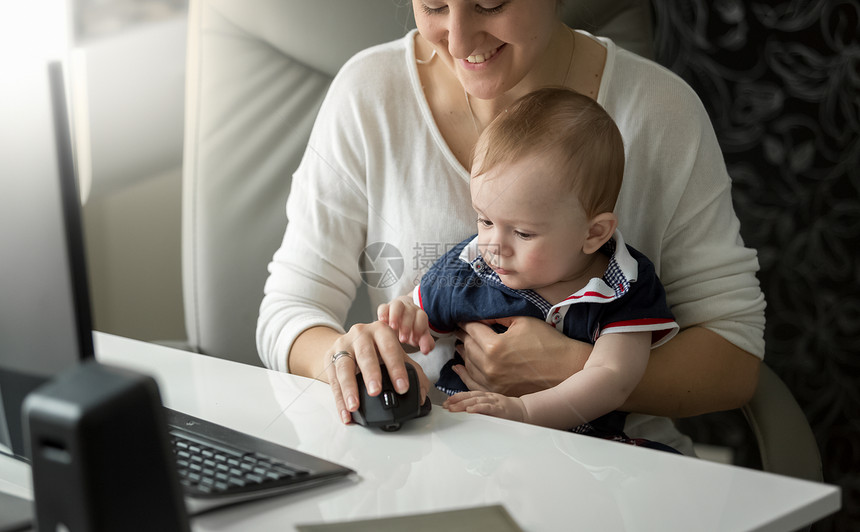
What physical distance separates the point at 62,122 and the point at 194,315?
0.50m

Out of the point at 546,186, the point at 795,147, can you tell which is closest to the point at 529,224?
the point at 546,186

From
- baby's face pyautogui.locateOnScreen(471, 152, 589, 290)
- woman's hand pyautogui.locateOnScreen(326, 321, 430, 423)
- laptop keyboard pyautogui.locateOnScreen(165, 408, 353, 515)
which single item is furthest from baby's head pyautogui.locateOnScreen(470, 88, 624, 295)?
laptop keyboard pyautogui.locateOnScreen(165, 408, 353, 515)

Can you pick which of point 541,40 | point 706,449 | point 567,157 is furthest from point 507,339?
point 706,449

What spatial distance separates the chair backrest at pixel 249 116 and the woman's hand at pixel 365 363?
0.72ft

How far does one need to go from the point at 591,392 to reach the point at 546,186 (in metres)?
0.19

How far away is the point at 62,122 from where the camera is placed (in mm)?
374

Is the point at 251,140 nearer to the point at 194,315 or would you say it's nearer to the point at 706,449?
the point at 194,315

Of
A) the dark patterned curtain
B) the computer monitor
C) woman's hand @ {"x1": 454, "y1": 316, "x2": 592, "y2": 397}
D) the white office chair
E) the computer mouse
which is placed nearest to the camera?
the computer monitor

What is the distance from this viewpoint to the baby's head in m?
0.61

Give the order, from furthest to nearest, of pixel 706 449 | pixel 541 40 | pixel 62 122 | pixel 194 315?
1. pixel 706 449
2. pixel 194 315
3. pixel 541 40
4. pixel 62 122

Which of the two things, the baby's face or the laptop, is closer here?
Result: the laptop

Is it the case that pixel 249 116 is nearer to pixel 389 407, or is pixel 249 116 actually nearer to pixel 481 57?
pixel 481 57

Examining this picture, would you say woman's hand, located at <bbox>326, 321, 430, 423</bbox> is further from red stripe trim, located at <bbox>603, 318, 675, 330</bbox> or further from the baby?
red stripe trim, located at <bbox>603, 318, 675, 330</bbox>

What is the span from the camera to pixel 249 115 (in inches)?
31.7
